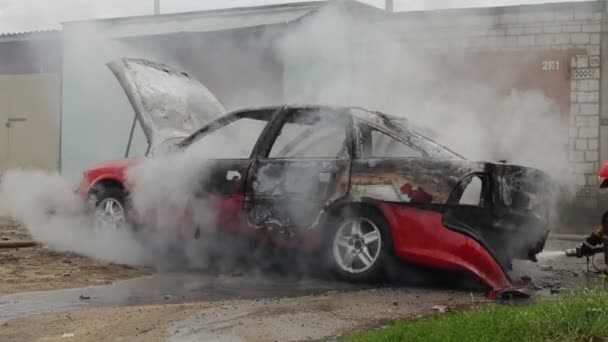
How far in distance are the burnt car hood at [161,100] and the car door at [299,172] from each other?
1572 millimetres

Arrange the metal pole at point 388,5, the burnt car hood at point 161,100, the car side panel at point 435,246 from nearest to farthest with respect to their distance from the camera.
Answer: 1. the car side panel at point 435,246
2. the burnt car hood at point 161,100
3. the metal pole at point 388,5

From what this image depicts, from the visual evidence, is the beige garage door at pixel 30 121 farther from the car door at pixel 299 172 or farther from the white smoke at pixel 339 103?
the car door at pixel 299 172

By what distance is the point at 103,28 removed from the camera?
14109mm

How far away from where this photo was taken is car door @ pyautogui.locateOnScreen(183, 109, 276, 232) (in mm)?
7613

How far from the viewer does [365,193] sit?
694 centimetres

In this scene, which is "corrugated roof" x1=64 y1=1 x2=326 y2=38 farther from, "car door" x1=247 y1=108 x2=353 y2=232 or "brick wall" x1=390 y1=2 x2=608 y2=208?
"car door" x1=247 y1=108 x2=353 y2=232

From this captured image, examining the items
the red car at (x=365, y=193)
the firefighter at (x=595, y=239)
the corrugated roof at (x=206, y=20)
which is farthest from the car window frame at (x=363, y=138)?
the corrugated roof at (x=206, y=20)

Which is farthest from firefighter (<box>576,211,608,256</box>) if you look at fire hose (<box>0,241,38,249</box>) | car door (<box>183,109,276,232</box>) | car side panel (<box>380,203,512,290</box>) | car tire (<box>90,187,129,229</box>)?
fire hose (<box>0,241,38,249</box>)

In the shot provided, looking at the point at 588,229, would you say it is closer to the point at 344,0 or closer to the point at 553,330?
the point at 344,0

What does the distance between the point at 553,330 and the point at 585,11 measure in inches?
448

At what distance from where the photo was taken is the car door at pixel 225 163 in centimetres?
761

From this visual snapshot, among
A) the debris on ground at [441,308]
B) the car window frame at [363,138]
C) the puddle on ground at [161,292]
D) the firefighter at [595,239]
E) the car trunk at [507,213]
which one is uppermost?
the car window frame at [363,138]

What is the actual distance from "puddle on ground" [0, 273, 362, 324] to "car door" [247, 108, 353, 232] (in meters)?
0.53

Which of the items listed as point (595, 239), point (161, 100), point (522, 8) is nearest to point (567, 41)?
point (522, 8)
